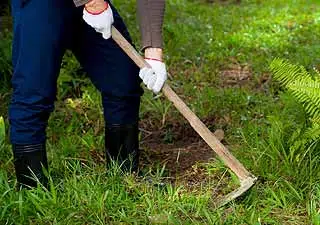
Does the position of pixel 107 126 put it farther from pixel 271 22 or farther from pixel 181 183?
pixel 271 22

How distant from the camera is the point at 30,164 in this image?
3.40 meters

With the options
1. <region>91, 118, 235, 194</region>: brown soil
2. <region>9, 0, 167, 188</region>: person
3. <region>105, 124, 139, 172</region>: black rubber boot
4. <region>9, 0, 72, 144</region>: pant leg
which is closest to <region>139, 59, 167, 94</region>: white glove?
<region>9, 0, 167, 188</region>: person

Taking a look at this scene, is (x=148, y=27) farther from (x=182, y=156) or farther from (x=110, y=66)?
(x=182, y=156)

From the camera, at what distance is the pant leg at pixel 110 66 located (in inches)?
137

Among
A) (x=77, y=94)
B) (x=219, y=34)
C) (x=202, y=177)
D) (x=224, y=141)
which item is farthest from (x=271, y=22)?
(x=202, y=177)

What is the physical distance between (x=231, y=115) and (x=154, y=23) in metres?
1.66

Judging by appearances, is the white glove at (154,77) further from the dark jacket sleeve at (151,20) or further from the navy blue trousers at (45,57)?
the navy blue trousers at (45,57)

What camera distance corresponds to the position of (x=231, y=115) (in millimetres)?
4742

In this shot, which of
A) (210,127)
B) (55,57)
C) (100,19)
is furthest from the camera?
(210,127)

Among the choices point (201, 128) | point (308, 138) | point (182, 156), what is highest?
point (201, 128)

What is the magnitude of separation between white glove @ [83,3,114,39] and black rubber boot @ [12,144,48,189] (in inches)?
28.0

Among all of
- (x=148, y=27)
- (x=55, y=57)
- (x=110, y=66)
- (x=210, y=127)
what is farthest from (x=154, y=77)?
(x=210, y=127)

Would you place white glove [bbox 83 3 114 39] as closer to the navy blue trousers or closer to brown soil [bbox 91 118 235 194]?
the navy blue trousers

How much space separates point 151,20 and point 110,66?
40cm
